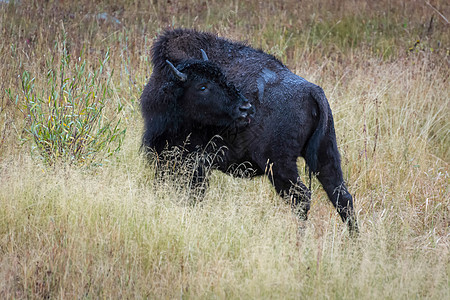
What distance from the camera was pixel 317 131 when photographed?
185 inches

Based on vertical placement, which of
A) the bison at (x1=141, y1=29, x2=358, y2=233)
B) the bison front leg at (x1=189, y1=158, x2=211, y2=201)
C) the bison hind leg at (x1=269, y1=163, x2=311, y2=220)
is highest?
the bison at (x1=141, y1=29, x2=358, y2=233)

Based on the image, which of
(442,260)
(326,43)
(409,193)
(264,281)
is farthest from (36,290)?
(326,43)

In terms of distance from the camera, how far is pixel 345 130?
269 inches

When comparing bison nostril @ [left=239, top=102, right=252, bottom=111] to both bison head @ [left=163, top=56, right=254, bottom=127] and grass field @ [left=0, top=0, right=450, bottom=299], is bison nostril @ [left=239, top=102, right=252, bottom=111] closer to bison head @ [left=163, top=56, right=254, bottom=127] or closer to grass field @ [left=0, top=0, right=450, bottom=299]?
bison head @ [left=163, top=56, right=254, bottom=127]

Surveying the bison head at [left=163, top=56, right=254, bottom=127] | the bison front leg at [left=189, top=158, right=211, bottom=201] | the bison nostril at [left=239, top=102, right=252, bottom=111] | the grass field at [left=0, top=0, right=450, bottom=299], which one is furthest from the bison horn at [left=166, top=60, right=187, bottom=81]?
the grass field at [left=0, top=0, right=450, bottom=299]

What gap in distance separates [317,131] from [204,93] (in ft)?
3.73

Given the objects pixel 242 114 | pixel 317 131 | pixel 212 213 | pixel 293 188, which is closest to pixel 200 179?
pixel 212 213

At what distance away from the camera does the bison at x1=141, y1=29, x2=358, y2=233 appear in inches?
185

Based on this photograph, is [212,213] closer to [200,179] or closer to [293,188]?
[200,179]

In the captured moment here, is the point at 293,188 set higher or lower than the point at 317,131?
lower

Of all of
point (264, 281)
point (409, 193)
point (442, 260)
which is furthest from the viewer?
point (409, 193)

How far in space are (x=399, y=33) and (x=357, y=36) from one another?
1.02 m

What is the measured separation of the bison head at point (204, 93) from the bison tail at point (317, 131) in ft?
2.16

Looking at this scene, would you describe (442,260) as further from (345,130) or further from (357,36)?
(357,36)
